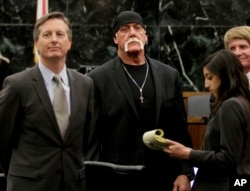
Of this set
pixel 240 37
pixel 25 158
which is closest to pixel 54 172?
pixel 25 158

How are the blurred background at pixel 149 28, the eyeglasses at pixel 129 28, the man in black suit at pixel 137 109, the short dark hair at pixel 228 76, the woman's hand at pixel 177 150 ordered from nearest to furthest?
the short dark hair at pixel 228 76 → the woman's hand at pixel 177 150 → the man in black suit at pixel 137 109 → the eyeglasses at pixel 129 28 → the blurred background at pixel 149 28

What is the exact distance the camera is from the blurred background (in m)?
11.2

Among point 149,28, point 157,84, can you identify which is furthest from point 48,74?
point 149,28

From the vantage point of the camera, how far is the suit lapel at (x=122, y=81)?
532 cm

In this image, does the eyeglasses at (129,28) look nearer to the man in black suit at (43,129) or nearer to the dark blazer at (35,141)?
the man in black suit at (43,129)

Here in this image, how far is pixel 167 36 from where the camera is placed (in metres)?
11.3

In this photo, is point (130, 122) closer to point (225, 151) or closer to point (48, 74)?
point (48, 74)

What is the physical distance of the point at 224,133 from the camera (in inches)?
171

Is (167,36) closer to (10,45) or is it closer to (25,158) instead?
(10,45)

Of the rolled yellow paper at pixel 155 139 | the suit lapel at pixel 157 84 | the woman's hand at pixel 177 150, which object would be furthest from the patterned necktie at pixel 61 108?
the suit lapel at pixel 157 84

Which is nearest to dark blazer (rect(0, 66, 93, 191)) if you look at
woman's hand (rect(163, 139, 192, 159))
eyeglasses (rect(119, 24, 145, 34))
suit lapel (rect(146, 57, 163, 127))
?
woman's hand (rect(163, 139, 192, 159))

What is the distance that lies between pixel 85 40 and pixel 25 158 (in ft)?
23.1

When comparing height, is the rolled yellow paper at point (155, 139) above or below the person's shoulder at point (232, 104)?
below

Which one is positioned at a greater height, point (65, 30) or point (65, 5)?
point (65, 5)
